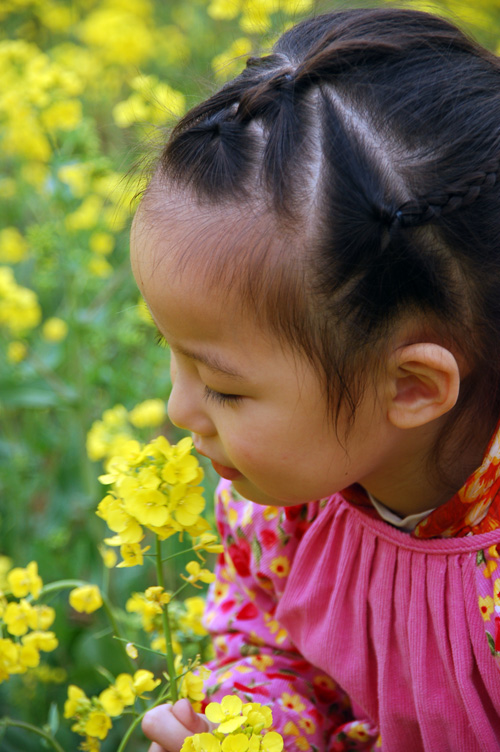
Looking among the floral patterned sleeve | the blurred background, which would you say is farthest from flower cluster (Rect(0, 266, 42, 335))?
the floral patterned sleeve

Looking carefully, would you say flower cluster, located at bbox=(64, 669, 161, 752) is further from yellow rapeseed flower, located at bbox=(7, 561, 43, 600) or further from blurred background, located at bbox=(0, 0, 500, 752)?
blurred background, located at bbox=(0, 0, 500, 752)

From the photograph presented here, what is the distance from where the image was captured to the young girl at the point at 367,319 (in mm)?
731

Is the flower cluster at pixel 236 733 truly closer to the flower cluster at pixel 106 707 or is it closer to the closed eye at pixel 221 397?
the flower cluster at pixel 106 707

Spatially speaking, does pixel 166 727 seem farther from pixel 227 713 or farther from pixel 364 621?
pixel 364 621

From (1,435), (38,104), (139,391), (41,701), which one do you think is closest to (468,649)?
(41,701)

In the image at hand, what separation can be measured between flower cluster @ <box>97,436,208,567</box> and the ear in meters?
0.22

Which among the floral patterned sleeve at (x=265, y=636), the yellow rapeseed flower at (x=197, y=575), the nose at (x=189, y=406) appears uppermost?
the nose at (x=189, y=406)

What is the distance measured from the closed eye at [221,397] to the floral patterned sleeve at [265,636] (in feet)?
1.04

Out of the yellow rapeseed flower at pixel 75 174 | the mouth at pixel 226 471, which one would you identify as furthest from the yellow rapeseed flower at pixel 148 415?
the mouth at pixel 226 471

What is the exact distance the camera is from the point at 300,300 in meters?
0.74

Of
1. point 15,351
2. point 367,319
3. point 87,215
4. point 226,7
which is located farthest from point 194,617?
point 226,7

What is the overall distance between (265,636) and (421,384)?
1.67 feet

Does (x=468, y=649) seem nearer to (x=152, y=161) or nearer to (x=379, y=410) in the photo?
(x=379, y=410)

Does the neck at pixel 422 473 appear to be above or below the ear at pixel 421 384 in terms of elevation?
below
